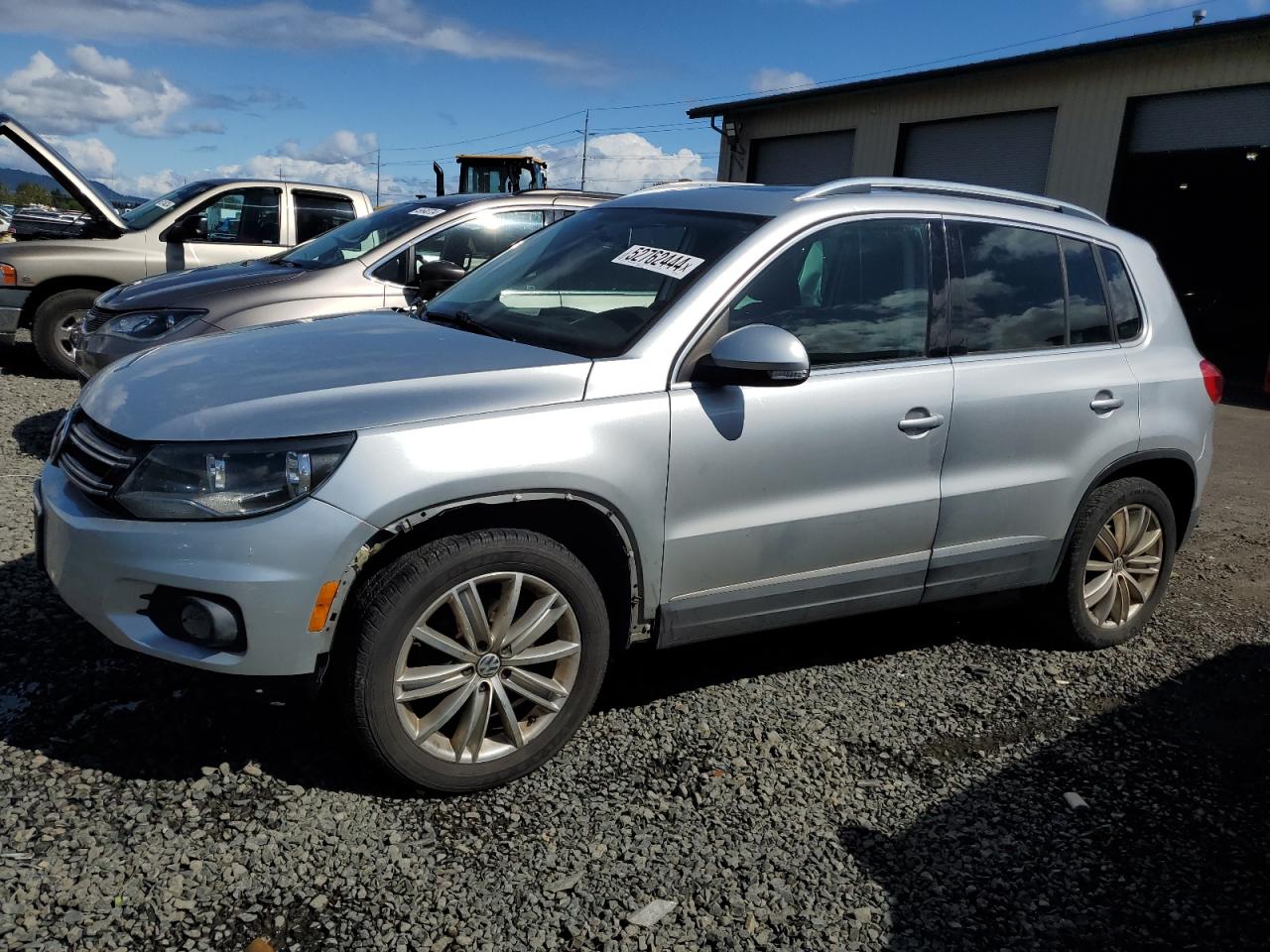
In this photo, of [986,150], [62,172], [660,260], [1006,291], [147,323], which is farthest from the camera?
[986,150]

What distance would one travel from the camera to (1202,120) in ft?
45.5

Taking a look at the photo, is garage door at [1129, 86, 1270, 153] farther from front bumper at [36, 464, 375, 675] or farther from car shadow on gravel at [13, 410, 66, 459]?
front bumper at [36, 464, 375, 675]

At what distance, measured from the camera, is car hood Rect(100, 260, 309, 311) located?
6227 mm

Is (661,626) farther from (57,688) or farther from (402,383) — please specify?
(57,688)

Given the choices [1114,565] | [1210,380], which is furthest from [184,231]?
[1210,380]

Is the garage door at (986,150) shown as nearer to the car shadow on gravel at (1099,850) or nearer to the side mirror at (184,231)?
the side mirror at (184,231)

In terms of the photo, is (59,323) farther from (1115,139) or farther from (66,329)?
(1115,139)

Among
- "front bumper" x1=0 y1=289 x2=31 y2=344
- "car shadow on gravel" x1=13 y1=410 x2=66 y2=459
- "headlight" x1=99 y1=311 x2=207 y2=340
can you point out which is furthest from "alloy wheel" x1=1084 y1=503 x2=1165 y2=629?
"front bumper" x1=0 y1=289 x2=31 y2=344

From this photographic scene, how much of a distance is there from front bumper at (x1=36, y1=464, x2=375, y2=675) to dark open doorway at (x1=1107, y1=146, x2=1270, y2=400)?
612 inches

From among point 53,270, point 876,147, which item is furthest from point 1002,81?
point 53,270

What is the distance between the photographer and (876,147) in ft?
62.5

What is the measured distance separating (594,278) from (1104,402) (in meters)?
2.06

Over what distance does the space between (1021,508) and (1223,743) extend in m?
1.07

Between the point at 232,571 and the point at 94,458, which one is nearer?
the point at 232,571
